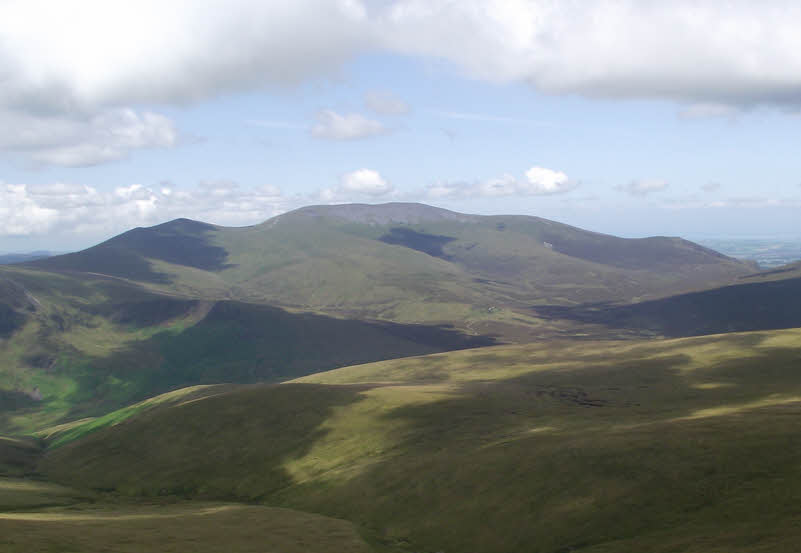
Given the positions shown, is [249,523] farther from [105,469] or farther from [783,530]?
[105,469]

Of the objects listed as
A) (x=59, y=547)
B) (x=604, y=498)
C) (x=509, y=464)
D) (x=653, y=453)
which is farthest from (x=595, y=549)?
(x=59, y=547)

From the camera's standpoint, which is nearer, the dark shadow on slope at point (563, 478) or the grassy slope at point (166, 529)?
the grassy slope at point (166, 529)

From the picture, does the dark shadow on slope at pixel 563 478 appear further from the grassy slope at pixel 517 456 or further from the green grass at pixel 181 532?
the green grass at pixel 181 532

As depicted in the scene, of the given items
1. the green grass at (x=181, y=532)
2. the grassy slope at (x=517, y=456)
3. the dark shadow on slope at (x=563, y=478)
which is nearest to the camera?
the green grass at (x=181, y=532)

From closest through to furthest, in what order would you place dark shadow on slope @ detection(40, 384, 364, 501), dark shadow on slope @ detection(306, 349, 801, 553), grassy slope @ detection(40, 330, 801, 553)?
grassy slope @ detection(40, 330, 801, 553), dark shadow on slope @ detection(306, 349, 801, 553), dark shadow on slope @ detection(40, 384, 364, 501)

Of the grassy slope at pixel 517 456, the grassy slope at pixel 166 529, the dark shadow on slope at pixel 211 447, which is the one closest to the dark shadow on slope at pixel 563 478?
the grassy slope at pixel 517 456

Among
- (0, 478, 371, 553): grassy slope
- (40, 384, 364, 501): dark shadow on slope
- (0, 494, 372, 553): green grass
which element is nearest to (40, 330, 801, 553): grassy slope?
(40, 384, 364, 501): dark shadow on slope

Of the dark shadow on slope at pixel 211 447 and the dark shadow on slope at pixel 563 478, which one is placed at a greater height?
the dark shadow on slope at pixel 563 478

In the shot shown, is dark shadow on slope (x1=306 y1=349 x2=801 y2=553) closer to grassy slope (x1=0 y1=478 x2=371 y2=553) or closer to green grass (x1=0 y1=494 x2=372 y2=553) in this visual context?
green grass (x1=0 y1=494 x2=372 y2=553)
